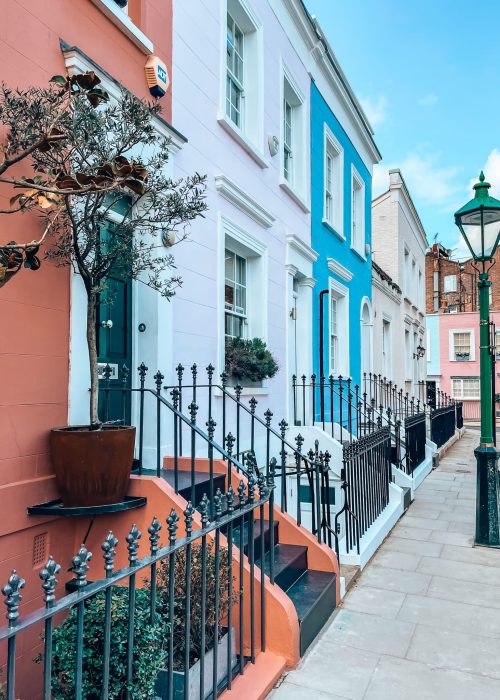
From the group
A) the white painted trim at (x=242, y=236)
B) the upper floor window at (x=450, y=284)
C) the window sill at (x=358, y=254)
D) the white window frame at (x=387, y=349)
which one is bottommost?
the white window frame at (x=387, y=349)

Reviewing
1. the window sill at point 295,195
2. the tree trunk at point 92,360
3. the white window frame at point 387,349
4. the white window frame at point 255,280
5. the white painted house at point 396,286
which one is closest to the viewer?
the tree trunk at point 92,360

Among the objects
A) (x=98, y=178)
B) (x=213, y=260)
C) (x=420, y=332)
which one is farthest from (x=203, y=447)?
(x=420, y=332)

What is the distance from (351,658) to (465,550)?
2.79 m

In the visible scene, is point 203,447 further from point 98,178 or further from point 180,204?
point 98,178

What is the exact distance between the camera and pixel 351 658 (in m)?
3.36

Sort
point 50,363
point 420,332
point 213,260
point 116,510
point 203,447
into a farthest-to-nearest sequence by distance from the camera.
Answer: point 420,332
point 213,260
point 203,447
point 50,363
point 116,510

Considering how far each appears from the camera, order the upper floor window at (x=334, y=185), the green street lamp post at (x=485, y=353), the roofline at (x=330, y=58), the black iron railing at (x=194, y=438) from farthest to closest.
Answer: the upper floor window at (x=334, y=185) < the roofline at (x=330, y=58) < the green street lamp post at (x=485, y=353) < the black iron railing at (x=194, y=438)

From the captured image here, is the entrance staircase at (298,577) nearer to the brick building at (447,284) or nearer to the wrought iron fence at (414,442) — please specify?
the wrought iron fence at (414,442)

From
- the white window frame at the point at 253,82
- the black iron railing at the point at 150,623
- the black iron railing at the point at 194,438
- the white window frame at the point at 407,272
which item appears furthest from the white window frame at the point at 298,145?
the white window frame at the point at 407,272

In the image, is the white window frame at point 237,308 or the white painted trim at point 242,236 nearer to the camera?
the white painted trim at point 242,236

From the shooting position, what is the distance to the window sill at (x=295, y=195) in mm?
7668

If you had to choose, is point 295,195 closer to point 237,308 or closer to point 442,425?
point 237,308

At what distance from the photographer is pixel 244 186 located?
6.54 metres

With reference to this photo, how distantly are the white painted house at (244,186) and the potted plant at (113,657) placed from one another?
2755mm
